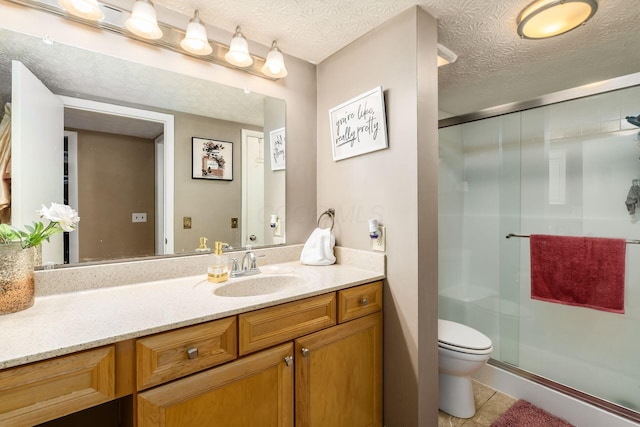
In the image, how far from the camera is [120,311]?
956mm

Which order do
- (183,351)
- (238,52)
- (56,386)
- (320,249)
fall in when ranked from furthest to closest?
(320,249), (238,52), (183,351), (56,386)

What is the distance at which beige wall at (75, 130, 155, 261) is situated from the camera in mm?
1228

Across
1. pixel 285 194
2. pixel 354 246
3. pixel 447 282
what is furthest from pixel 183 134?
pixel 447 282

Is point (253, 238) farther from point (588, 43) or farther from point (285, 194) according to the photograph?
point (588, 43)

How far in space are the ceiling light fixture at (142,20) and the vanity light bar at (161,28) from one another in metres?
0.05

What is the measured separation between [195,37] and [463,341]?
2112mm

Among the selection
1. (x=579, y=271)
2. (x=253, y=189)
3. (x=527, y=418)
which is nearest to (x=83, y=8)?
(x=253, y=189)

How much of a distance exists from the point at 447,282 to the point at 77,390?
2.65 meters

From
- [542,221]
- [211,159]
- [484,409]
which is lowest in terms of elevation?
[484,409]

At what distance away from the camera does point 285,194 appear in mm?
1802

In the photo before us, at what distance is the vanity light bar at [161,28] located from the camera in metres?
1.14

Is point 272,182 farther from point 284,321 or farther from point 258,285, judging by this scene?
point 284,321

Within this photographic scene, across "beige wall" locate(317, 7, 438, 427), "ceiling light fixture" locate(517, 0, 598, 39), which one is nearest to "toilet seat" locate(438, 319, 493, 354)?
"beige wall" locate(317, 7, 438, 427)

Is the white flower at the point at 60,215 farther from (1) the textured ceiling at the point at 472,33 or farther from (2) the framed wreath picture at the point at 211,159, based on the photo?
(1) the textured ceiling at the point at 472,33
